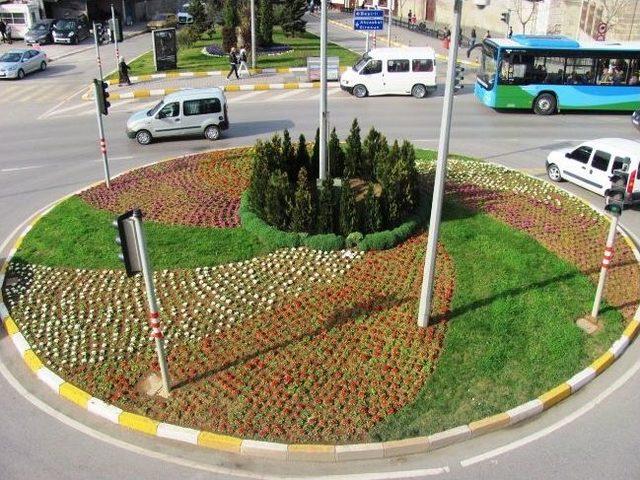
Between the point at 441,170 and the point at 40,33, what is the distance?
41138mm

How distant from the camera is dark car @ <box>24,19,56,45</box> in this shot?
138 feet

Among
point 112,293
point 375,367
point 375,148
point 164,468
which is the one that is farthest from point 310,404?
point 375,148

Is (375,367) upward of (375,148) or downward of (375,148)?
downward

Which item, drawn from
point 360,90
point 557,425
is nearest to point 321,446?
point 557,425

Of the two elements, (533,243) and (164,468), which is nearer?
(164,468)

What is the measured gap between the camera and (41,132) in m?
23.0

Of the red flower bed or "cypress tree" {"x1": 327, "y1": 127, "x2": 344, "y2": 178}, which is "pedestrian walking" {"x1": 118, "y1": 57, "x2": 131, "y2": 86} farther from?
"cypress tree" {"x1": 327, "y1": 127, "x2": 344, "y2": 178}

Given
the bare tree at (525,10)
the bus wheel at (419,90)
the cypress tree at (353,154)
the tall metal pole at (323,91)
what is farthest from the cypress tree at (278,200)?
the bare tree at (525,10)

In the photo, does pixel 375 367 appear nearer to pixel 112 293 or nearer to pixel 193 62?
pixel 112 293

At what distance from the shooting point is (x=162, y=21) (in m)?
54.3

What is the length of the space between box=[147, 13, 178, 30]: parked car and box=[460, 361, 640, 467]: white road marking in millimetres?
47930

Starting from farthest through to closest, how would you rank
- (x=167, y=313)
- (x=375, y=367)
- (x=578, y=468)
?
(x=167, y=313), (x=375, y=367), (x=578, y=468)

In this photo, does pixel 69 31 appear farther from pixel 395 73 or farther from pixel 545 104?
pixel 545 104

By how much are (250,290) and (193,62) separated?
87.0ft
